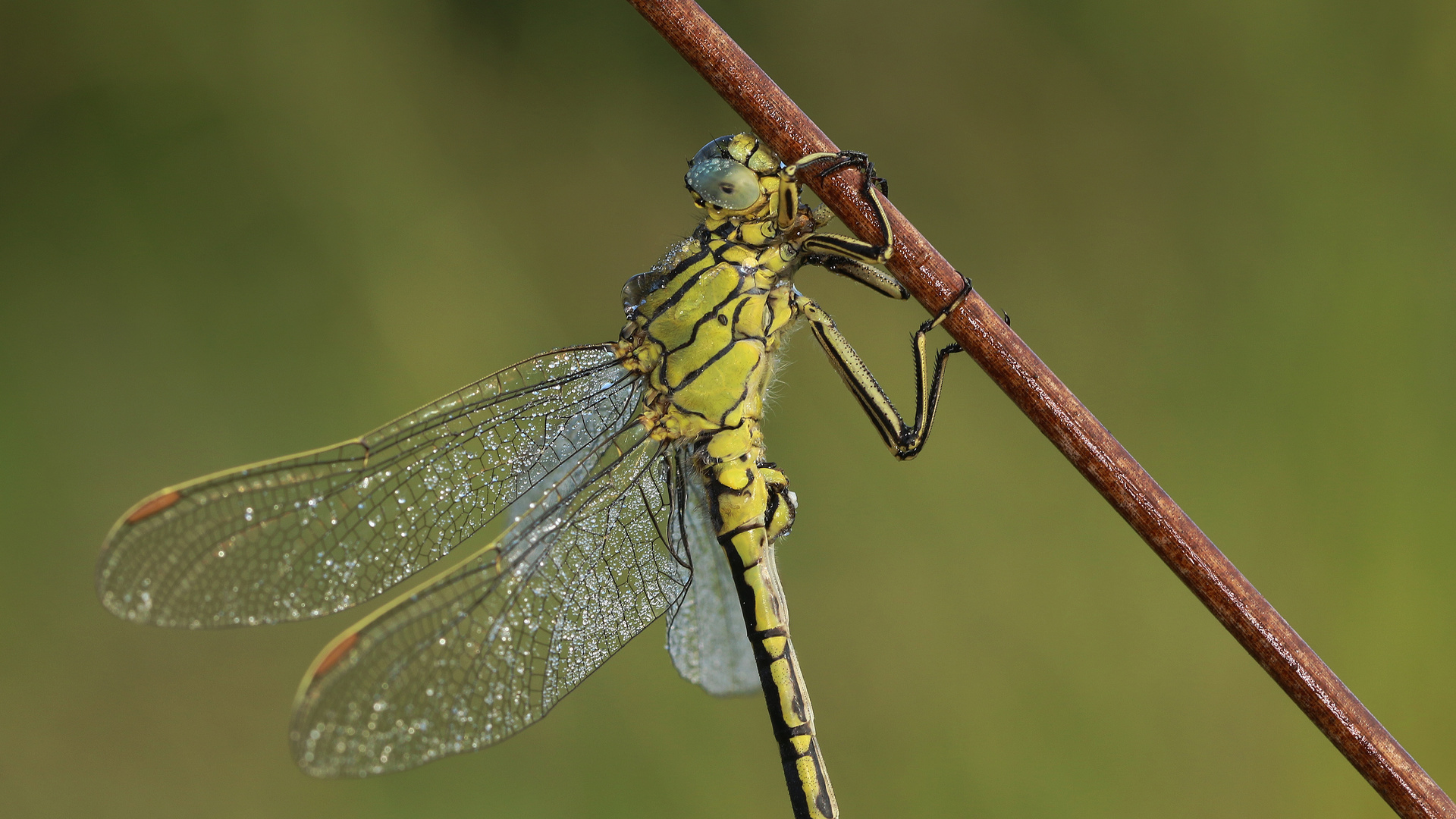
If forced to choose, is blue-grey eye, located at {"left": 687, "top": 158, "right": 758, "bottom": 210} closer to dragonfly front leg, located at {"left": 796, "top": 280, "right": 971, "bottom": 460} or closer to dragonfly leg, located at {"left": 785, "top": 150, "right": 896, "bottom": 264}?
dragonfly leg, located at {"left": 785, "top": 150, "right": 896, "bottom": 264}

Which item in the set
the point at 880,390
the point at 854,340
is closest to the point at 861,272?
the point at 880,390

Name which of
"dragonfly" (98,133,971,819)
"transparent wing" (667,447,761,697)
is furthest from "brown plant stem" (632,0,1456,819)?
"transparent wing" (667,447,761,697)

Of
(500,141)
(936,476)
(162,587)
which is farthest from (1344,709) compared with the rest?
(500,141)

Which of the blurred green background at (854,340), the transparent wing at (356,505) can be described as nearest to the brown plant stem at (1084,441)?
the transparent wing at (356,505)

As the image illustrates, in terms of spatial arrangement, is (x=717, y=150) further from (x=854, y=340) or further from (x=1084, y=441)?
(x=854, y=340)

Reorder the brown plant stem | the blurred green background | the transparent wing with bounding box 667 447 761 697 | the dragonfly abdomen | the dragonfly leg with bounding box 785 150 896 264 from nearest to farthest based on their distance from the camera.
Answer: the brown plant stem < the dragonfly leg with bounding box 785 150 896 264 < the dragonfly abdomen < the transparent wing with bounding box 667 447 761 697 < the blurred green background

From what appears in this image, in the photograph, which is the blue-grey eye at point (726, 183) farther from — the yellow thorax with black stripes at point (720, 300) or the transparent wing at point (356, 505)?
the transparent wing at point (356, 505)
